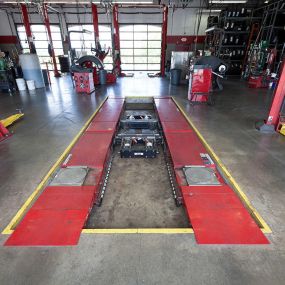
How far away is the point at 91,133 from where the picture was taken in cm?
488

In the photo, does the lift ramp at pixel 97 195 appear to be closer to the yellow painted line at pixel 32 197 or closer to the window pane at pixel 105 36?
the yellow painted line at pixel 32 197

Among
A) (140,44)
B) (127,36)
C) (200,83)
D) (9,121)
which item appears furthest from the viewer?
(140,44)

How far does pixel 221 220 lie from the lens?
2.49 m

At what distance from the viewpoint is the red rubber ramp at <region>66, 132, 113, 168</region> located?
3650 millimetres

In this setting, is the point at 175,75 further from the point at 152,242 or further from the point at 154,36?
the point at 152,242

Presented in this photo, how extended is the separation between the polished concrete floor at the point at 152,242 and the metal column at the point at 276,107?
289 mm

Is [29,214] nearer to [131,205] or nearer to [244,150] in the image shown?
[131,205]

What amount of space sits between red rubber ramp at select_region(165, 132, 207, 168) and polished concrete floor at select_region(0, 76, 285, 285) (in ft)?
1.52

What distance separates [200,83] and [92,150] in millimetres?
5281

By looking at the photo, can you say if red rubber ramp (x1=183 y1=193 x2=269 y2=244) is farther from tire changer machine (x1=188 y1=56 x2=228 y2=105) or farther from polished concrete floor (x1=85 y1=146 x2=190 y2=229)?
→ tire changer machine (x1=188 y1=56 x2=228 y2=105)

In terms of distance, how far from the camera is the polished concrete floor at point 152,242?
1.96 meters

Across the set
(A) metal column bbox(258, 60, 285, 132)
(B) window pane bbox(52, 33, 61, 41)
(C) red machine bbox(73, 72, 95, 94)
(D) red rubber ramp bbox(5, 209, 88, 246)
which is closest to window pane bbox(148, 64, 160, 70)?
(B) window pane bbox(52, 33, 61, 41)

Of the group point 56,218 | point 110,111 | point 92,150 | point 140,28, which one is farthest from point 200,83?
point 140,28

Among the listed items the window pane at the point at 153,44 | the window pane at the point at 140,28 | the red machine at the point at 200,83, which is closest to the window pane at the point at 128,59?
the window pane at the point at 153,44
